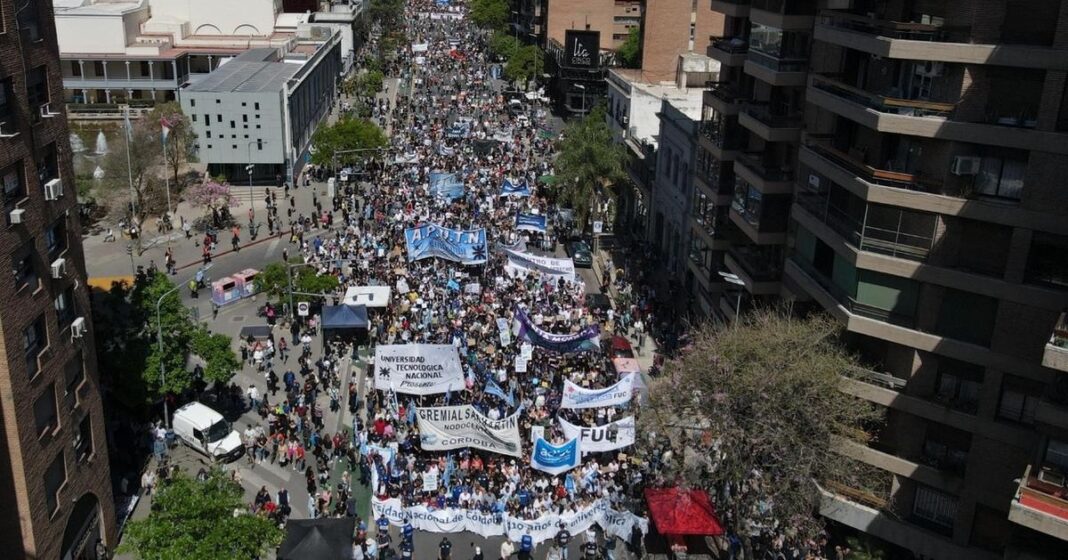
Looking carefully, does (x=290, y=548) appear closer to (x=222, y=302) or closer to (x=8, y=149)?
(x=8, y=149)

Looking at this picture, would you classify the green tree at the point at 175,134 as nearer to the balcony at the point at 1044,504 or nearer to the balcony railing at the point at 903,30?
the balcony railing at the point at 903,30

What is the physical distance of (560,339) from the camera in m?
43.5

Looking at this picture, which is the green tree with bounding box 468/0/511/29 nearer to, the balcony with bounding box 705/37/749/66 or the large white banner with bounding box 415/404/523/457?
the balcony with bounding box 705/37/749/66

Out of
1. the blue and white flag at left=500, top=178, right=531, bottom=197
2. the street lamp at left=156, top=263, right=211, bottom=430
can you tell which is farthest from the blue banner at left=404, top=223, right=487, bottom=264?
the street lamp at left=156, top=263, right=211, bottom=430

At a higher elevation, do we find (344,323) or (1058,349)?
(1058,349)

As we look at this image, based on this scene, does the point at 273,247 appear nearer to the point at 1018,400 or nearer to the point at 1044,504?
the point at 1018,400

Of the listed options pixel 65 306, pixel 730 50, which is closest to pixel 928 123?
pixel 730 50

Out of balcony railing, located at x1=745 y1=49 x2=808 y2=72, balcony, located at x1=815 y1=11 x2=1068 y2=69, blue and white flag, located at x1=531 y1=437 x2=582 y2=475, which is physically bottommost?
blue and white flag, located at x1=531 y1=437 x2=582 y2=475

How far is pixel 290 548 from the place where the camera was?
28.7m

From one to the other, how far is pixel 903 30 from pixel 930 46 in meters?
1.24

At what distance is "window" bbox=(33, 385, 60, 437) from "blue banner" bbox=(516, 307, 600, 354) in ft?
68.0

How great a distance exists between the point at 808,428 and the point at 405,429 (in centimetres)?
1588

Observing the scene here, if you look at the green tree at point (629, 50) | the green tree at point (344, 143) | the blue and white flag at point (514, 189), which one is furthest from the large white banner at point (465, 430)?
the green tree at point (629, 50)

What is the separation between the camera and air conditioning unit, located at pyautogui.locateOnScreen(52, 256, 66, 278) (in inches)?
1112
